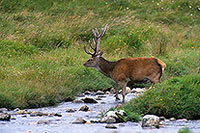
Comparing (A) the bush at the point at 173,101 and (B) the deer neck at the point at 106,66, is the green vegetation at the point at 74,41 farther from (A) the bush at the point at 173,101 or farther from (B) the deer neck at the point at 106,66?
(A) the bush at the point at 173,101

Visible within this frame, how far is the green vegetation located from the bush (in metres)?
2.55

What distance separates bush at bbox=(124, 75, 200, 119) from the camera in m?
8.80

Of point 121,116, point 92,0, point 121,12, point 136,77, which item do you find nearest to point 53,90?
point 136,77

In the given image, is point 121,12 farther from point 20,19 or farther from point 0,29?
point 0,29

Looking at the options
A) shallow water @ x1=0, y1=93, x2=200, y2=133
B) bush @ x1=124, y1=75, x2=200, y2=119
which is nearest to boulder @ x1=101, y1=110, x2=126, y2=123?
shallow water @ x1=0, y1=93, x2=200, y2=133

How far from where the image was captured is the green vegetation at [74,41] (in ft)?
37.9

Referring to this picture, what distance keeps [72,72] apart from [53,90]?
2387 mm

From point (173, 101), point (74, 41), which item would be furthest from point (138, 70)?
point (74, 41)

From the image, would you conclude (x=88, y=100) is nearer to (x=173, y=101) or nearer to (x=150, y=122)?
(x=173, y=101)

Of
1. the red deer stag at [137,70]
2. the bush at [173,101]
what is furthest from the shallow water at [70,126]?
→ the red deer stag at [137,70]

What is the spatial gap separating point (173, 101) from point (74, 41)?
887 cm

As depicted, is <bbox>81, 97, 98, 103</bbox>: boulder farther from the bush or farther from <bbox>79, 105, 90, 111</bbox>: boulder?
the bush

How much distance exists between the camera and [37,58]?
14.4 m

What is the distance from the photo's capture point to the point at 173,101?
29.2 feet
